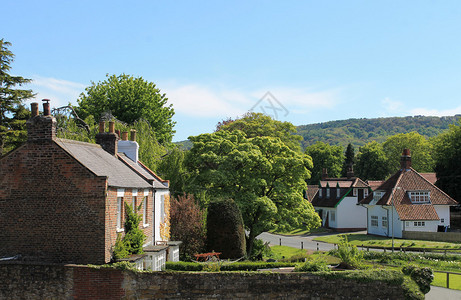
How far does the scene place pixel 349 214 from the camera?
6197cm

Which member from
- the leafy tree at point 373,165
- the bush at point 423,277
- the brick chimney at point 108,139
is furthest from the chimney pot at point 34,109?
the leafy tree at point 373,165

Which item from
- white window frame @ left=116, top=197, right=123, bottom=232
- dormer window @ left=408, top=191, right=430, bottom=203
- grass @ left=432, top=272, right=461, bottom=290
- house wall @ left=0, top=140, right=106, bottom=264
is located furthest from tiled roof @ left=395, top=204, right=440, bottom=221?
house wall @ left=0, top=140, right=106, bottom=264

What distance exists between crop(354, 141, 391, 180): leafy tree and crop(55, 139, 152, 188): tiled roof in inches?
2965

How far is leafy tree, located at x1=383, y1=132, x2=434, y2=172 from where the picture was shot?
92.1 meters

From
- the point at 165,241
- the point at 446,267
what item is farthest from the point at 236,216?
the point at 446,267

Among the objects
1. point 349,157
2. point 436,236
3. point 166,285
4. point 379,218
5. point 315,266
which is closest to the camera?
point 166,285

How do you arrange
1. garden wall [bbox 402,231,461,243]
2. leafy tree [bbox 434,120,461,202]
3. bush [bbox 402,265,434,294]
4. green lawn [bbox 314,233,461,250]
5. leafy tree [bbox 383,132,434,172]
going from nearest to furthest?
bush [bbox 402,265,434,294] < green lawn [bbox 314,233,461,250] < garden wall [bbox 402,231,461,243] < leafy tree [bbox 434,120,461,202] < leafy tree [bbox 383,132,434,172]

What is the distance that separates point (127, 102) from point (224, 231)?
25.8 meters

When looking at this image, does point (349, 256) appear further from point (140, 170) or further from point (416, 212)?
point (416, 212)

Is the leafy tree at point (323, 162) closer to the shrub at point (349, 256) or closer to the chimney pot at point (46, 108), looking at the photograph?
the shrub at point (349, 256)

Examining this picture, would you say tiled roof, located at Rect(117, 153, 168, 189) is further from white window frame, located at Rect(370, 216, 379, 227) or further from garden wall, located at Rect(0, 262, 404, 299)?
white window frame, located at Rect(370, 216, 379, 227)

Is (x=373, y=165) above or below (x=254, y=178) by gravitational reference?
above

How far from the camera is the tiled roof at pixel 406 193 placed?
50.3 meters

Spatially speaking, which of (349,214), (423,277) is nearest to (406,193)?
(349,214)
